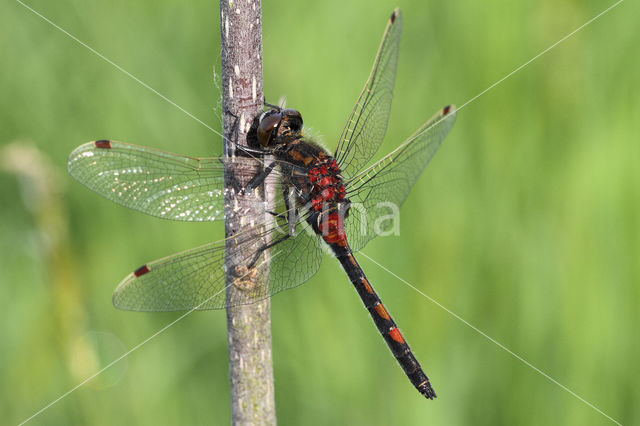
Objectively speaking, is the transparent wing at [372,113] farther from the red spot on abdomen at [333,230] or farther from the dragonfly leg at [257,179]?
the dragonfly leg at [257,179]

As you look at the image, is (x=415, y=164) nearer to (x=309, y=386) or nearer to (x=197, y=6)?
(x=309, y=386)

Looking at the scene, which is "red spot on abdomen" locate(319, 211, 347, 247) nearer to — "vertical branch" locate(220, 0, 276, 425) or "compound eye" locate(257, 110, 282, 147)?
"compound eye" locate(257, 110, 282, 147)

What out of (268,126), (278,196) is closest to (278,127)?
(268,126)

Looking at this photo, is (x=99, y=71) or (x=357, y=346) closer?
(x=357, y=346)

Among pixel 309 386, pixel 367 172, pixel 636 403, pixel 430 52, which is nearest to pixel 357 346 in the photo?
pixel 309 386

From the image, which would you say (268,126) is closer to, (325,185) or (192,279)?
(325,185)

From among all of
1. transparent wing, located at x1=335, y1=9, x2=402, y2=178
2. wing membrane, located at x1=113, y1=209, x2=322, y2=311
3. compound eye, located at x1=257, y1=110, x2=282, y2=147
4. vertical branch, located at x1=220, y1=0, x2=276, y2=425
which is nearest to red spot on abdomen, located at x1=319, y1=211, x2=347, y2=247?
transparent wing, located at x1=335, y1=9, x2=402, y2=178

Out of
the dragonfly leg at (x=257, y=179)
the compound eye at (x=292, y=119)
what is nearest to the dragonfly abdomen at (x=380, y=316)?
the compound eye at (x=292, y=119)
